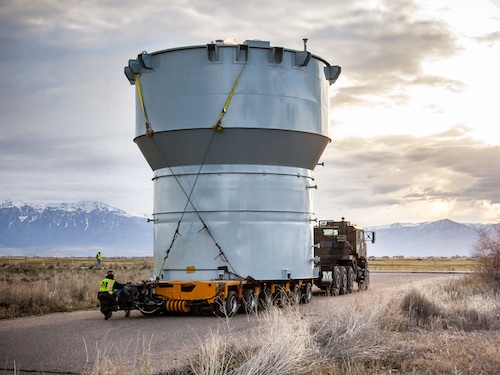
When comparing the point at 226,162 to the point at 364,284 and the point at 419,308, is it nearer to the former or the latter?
the point at 419,308

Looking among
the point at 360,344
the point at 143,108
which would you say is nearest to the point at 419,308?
the point at 360,344

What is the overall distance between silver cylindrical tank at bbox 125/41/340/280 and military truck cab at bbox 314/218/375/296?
8.02 metres

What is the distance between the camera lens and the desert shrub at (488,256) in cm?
2558

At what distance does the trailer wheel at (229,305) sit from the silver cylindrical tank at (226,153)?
76 centimetres

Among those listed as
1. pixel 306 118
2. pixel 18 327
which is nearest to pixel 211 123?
pixel 306 118

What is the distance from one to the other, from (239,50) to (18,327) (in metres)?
9.35

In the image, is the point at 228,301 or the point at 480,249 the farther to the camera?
the point at 480,249

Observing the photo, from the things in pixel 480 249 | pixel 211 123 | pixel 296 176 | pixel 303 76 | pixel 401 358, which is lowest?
pixel 401 358

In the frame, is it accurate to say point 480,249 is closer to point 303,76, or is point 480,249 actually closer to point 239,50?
point 303,76

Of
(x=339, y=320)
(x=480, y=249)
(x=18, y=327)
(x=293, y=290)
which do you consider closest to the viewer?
(x=339, y=320)

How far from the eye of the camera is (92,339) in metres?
14.1

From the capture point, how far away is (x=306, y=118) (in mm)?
20781

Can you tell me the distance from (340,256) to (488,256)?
683cm

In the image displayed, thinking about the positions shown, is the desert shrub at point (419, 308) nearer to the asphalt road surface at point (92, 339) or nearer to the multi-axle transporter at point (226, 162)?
the multi-axle transporter at point (226, 162)
